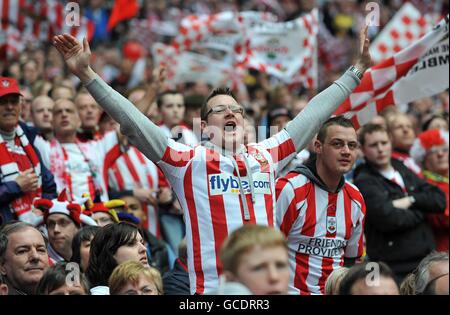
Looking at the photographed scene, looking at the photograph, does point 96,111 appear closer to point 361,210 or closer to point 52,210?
point 52,210

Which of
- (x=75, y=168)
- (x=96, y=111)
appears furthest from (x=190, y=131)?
(x=75, y=168)

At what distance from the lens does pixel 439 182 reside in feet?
34.8

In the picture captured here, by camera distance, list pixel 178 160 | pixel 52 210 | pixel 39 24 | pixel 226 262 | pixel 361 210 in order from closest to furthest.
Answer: pixel 226 262
pixel 178 160
pixel 361 210
pixel 52 210
pixel 39 24

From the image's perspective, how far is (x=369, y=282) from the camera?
5230mm

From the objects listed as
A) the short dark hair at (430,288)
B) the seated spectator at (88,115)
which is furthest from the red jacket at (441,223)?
the short dark hair at (430,288)

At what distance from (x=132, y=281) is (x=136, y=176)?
4.98m

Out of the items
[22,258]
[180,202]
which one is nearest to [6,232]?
[22,258]

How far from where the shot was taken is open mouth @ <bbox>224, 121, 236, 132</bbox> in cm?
632

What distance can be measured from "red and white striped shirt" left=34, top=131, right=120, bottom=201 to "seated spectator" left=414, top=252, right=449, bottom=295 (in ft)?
12.9

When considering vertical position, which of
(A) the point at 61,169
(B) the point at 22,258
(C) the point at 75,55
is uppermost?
(C) the point at 75,55

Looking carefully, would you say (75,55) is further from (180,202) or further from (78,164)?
(78,164)

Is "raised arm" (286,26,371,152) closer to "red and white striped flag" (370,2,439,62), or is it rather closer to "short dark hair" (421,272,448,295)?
"short dark hair" (421,272,448,295)

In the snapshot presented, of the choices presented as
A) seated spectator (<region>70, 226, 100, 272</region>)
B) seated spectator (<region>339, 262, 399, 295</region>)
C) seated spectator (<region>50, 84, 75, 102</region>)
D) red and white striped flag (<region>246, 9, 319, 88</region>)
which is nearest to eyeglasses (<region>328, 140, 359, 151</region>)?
seated spectator (<region>70, 226, 100, 272</region>)
